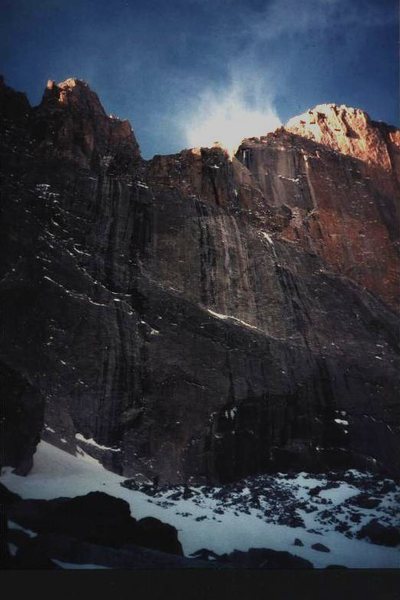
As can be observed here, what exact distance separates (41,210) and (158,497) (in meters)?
9.59

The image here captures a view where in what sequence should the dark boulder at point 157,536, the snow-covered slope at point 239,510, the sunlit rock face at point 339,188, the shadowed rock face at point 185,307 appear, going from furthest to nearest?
the sunlit rock face at point 339,188 < the shadowed rock face at point 185,307 < the snow-covered slope at point 239,510 < the dark boulder at point 157,536

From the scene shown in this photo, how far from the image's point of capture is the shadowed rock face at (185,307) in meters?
14.4

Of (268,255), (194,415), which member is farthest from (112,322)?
(268,255)

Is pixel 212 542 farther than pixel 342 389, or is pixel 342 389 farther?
pixel 342 389

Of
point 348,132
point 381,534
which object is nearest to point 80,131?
point 348,132

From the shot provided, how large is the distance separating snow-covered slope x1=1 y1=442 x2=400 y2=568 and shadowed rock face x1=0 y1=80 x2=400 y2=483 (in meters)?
1.01

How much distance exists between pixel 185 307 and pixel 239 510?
23.1ft

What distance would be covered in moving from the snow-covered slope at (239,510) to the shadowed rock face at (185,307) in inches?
39.8

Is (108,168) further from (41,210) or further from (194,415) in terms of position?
(194,415)

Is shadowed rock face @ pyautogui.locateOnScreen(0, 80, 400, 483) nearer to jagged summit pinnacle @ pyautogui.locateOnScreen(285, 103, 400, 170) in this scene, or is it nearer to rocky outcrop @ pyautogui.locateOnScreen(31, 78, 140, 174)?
rocky outcrop @ pyautogui.locateOnScreen(31, 78, 140, 174)

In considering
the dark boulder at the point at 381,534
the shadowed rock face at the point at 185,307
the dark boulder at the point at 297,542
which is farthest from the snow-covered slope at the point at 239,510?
the shadowed rock face at the point at 185,307

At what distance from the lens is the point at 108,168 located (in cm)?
2028

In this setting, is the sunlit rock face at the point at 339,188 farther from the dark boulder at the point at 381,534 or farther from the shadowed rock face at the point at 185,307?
the dark boulder at the point at 381,534

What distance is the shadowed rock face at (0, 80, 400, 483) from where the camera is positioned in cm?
1438
